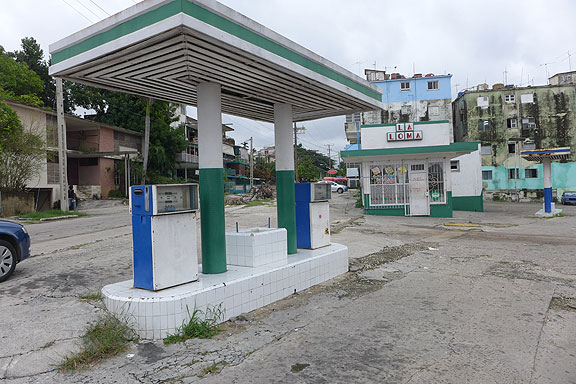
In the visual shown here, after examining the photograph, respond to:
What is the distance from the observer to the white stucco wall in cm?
2211

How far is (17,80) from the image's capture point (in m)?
28.1

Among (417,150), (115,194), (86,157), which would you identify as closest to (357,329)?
(417,150)

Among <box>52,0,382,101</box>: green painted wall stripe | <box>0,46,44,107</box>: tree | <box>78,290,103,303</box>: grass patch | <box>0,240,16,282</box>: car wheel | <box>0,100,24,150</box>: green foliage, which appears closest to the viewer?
<box>52,0,382,101</box>: green painted wall stripe

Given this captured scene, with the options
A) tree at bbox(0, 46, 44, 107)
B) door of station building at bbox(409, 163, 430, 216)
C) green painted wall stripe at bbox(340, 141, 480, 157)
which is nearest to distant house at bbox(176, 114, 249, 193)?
tree at bbox(0, 46, 44, 107)

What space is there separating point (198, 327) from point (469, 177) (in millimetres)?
21290

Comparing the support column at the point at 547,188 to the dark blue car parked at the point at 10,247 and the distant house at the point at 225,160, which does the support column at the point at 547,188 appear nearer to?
the dark blue car parked at the point at 10,247

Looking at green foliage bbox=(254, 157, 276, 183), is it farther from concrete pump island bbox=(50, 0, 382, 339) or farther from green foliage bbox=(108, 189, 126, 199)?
concrete pump island bbox=(50, 0, 382, 339)

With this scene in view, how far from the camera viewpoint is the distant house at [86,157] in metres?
24.7

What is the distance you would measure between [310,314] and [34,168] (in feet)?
70.0

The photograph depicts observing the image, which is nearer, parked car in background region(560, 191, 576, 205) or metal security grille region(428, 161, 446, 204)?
metal security grille region(428, 161, 446, 204)

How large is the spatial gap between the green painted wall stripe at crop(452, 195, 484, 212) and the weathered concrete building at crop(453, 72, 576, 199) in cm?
1378

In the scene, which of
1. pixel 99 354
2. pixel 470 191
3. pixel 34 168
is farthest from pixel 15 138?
pixel 470 191

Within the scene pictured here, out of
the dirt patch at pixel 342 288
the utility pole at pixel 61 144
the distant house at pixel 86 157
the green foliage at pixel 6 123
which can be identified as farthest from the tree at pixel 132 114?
the dirt patch at pixel 342 288

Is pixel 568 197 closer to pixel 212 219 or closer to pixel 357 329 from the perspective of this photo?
pixel 357 329
